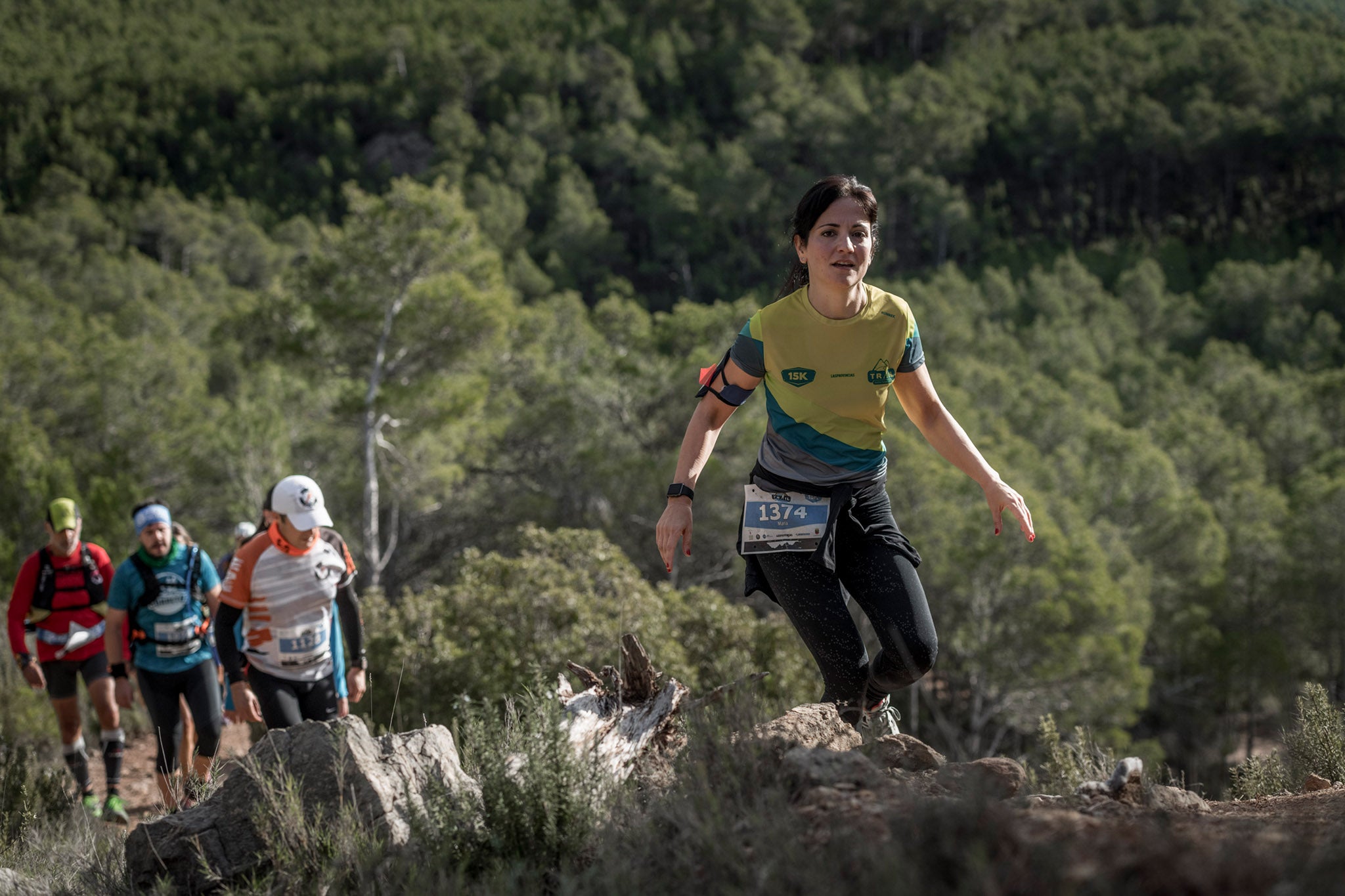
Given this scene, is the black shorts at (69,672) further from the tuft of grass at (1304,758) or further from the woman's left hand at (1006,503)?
the tuft of grass at (1304,758)

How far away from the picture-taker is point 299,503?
4.23 metres

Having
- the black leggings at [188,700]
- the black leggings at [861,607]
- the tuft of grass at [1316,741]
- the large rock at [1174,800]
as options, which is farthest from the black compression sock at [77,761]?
the tuft of grass at [1316,741]

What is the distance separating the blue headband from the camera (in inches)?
200

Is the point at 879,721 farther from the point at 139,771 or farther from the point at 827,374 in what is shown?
the point at 139,771

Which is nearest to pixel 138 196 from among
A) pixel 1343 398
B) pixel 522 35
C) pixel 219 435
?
pixel 522 35

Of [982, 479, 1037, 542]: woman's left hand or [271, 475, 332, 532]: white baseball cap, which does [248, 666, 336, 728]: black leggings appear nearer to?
[271, 475, 332, 532]: white baseball cap

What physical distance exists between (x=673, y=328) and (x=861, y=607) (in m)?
23.2

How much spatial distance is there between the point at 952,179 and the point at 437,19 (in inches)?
2583

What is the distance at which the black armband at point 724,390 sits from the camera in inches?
126

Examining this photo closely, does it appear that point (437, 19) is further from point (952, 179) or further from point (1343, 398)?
point (1343, 398)

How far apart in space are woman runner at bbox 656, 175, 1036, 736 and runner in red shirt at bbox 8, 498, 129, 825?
4.04 metres

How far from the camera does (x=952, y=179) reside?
7550 centimetres

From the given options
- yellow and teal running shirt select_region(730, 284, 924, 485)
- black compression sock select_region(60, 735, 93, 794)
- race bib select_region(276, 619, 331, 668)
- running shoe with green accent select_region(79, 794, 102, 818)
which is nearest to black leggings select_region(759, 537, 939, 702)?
yellow and teal running shirt select_region(730, 284, 924, 485)

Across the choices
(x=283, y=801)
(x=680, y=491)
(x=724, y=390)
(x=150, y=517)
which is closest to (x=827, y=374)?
(x=724, y=390)
